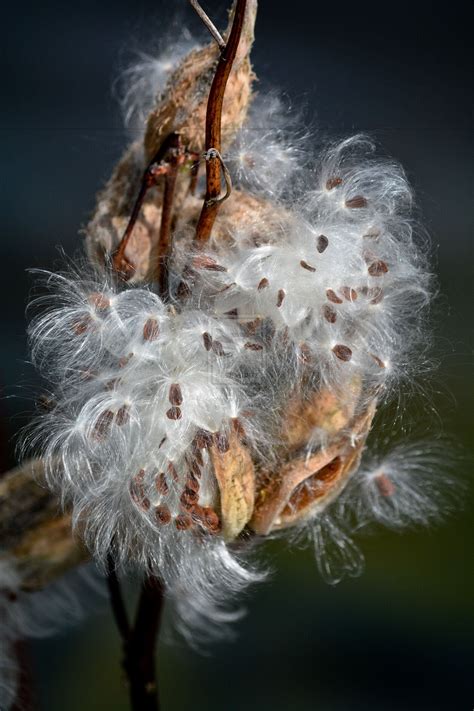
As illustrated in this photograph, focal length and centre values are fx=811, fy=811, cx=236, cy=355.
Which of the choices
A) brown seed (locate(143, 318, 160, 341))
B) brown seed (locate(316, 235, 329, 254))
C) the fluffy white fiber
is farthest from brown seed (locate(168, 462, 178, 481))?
brown seed (locate(316, 235, 329, 254))

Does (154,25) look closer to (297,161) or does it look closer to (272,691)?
(297,161)

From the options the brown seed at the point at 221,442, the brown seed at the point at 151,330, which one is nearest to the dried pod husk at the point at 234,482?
the brown seed at the point at 221,442

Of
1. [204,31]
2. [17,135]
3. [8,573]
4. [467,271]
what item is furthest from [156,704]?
[17,135]

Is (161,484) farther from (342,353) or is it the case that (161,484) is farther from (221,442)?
(342,353)

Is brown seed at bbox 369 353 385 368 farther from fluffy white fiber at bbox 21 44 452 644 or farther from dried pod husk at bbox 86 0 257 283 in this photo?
dried pod husk at bbox 86 0 257 283

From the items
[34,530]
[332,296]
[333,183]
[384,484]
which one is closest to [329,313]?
[332,296]

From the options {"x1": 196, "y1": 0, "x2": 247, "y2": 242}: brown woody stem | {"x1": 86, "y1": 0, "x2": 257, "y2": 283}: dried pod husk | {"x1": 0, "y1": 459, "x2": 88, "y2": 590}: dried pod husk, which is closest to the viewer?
{"x1": 196, "y1": 0, "x2": 247, "y2": 242}: brown woody stem

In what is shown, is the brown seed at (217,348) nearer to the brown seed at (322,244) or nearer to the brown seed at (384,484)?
the brown seed at (322,244)

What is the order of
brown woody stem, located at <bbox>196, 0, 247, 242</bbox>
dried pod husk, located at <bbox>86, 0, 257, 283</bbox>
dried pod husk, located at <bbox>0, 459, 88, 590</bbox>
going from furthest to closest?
dried pod husk, located at <bbox>0, 459, 88, 590</bbox>, dried pod husk, located at <bbox>86, 0, 257, 283</bbox>, brown woody stem, located at <bbox>196, 0, 247, 242</bbox>
